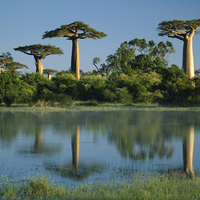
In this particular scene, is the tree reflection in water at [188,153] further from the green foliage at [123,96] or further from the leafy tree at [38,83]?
the leafy tree at [38,83]

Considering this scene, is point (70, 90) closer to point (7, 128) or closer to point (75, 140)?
point (7, 128)

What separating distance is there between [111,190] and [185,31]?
40.8 metres

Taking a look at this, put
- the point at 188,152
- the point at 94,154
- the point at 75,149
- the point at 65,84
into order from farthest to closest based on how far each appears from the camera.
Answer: the point at 65,84 → the point at 75,149 → the point at 188,152 → the point at 94,154

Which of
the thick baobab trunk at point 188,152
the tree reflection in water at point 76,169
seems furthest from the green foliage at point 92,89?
the tree reflection in water at point 76,169

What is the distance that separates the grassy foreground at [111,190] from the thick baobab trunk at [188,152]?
1.09 m

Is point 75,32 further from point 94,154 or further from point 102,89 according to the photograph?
point 94,154

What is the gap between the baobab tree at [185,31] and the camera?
40188 millimetres

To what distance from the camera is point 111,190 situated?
15.4ft

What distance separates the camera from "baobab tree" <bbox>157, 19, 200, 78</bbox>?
4019 centimetres

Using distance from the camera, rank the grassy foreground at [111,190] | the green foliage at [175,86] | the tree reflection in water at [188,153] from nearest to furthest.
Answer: the grassy foreground at [111,190], the tree reflection in water at [188,153], the green foliage at [175,86]

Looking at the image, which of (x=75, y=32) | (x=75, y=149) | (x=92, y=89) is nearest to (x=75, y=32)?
(x=75, y=32)

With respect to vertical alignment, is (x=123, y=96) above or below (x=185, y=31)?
below

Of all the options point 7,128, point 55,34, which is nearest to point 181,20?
point 55,34

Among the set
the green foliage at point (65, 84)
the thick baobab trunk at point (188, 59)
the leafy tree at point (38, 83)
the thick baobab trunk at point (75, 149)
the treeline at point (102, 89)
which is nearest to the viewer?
the thick baobab trunk at point (75, 149)
